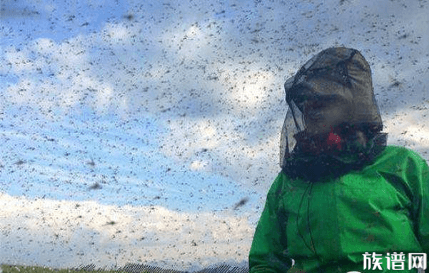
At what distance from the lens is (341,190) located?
4785mm

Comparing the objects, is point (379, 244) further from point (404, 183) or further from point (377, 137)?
point (377, 137)

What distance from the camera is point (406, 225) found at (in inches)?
186

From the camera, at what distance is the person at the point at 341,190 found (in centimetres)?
464

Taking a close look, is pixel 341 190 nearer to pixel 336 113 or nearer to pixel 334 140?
pixel 334 140

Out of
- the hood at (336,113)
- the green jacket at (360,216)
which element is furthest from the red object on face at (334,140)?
the green jacket at (360,216)

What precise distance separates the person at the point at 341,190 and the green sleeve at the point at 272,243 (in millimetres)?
10

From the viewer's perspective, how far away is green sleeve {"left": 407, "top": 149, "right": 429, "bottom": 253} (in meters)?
4.73

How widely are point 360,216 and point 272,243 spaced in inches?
40.8

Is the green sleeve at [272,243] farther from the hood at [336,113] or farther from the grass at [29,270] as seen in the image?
the grass at [29,270]

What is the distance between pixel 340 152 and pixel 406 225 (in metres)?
0.90

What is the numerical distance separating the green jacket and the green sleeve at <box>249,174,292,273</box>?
0.02 metres

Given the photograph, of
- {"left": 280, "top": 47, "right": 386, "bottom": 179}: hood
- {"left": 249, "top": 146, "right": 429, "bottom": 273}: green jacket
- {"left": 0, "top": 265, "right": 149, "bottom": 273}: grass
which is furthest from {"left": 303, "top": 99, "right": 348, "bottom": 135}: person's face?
{"left": 0, "top": 265, "right": 149, "bottom": 273}: grass

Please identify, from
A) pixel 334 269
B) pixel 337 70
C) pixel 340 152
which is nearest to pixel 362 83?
pixel 337 70

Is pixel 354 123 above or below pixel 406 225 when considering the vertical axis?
Answer: above
